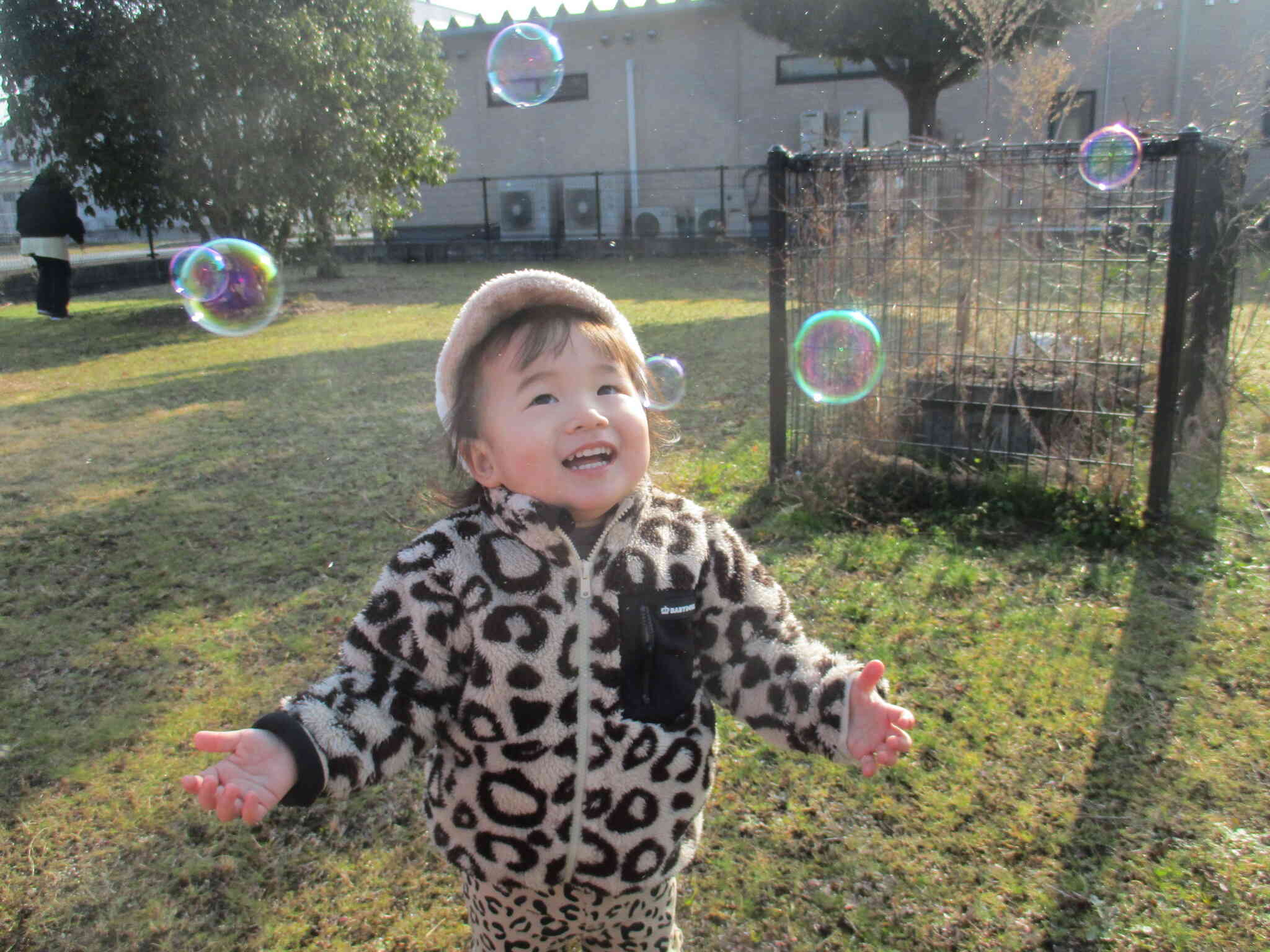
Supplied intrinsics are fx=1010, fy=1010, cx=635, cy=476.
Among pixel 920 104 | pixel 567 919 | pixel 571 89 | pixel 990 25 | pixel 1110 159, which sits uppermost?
pixel 571 89

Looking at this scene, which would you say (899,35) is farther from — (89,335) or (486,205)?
(89,335)

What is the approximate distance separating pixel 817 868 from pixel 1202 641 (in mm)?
1721

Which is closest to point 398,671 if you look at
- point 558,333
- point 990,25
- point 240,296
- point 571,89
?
point 558,333

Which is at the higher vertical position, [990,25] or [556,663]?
[990,25]

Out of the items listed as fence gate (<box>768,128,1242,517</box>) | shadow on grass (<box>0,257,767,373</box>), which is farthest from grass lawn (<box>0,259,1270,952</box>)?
shadow on grass (<box>0,257,767,373</box>)

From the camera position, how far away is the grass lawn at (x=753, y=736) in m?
2.22

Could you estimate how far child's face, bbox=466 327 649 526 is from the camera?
4.98 ft

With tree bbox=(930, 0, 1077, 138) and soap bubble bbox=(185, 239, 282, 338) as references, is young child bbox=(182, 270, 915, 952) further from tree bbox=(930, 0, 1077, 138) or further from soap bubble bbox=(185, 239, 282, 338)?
soap bubble bbox=(185, 239, 282, 338)

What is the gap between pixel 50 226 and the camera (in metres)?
10.9

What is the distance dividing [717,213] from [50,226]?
37.4 feet

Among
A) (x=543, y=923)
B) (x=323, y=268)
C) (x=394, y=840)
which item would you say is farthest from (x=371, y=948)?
(x=323, y=268)

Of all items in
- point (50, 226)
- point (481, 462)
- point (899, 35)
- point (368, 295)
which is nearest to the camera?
point (481, 462)

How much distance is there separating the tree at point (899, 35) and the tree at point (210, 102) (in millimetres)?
5499

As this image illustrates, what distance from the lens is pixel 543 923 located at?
1.65 meters
